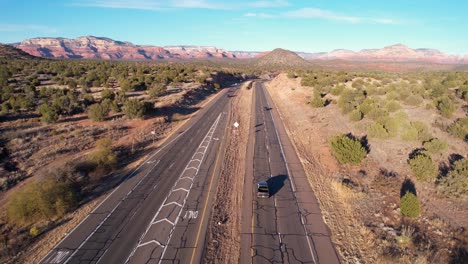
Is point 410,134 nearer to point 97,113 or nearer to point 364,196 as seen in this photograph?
point 364,196

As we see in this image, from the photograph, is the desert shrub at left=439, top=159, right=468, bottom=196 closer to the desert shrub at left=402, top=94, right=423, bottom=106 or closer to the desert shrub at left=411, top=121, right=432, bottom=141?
the desert shrub at left=411, top=121, right=432, bottom=141

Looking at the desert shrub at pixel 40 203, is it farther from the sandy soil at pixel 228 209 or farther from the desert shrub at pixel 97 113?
the desert shrub at pixel 97 113

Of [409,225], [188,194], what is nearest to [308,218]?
[409,225]

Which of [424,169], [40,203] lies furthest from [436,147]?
[40,203]

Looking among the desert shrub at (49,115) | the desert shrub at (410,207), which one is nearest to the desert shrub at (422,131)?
the desert shrub at (410,207)

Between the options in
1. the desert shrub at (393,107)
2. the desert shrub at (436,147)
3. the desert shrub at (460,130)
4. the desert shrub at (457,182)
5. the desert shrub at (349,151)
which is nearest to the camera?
the desert shrub at (457,182)

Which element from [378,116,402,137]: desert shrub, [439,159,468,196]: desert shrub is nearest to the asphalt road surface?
[439,159,468,196]: desert shrub

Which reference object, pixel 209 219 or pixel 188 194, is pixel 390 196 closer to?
pixel 209 219
